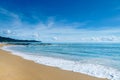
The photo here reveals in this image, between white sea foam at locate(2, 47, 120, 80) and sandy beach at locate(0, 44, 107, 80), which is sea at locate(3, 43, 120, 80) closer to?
white sea foam at locate(2, 47, 120, 80)

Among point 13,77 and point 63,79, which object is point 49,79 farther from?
point 13,77

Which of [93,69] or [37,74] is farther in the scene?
[93,69]

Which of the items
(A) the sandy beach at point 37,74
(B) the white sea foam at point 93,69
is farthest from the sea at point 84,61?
(A) the sandy beach at point 37,74

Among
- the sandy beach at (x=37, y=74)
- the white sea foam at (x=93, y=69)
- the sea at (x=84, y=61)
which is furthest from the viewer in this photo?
the sea at (x=84, y=61)

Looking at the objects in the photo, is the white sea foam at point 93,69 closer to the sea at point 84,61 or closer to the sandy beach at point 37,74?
the sea at point 84,61

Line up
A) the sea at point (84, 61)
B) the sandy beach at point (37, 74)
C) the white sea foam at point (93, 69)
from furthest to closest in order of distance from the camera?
1. the sea at point (84, 61)
2. the white sea foam at point (93, 69)
3. the sandy beach at point (37, 74)

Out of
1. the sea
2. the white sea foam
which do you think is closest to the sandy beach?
the white sea foam

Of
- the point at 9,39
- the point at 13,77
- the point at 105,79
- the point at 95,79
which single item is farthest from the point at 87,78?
the point at 9,39

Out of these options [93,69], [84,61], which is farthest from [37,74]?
[84,61]

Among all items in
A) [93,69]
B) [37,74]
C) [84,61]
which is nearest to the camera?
[37,74]

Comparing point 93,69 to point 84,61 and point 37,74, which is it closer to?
point 37,74

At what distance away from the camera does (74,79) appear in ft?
25.6

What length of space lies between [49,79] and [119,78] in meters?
3.57

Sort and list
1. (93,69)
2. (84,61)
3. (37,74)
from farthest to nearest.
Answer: (84,61) < (93,69) < (37,74)
